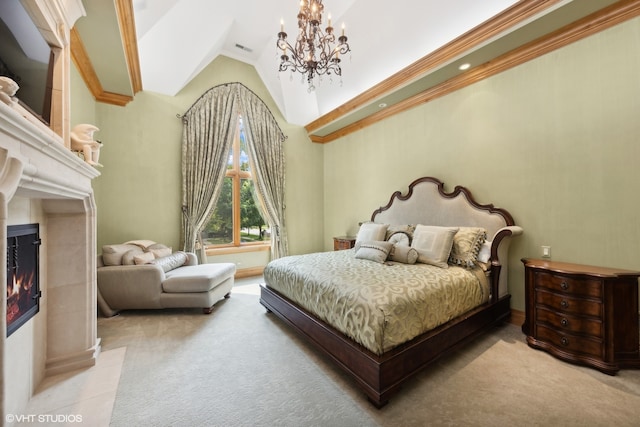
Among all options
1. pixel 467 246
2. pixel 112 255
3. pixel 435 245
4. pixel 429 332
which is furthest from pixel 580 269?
pixel 112 255

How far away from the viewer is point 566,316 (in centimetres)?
206

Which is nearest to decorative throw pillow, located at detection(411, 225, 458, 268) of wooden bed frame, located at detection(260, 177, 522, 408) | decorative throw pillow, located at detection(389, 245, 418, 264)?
decorative throw pillow, located at detection(389, 245, 418, 264)

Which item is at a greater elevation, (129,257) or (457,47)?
(457,47)

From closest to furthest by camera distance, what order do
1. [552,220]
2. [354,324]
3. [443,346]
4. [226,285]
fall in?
[354,324]
[443,346]
[552,220]
[226,285]

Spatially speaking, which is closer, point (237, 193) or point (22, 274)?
point (22, 274)

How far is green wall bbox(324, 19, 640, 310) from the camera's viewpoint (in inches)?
85.5

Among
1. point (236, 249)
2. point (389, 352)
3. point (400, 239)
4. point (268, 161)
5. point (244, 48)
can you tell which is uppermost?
point (244, 48)

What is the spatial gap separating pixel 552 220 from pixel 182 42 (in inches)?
202

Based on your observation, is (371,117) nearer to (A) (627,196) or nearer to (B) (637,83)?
(B) (637,83)

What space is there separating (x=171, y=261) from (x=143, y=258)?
35 cm

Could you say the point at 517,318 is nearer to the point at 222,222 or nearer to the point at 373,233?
the point at 373,233

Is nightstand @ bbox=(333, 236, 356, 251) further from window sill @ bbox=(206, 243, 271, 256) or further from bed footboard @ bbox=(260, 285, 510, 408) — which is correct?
bed footboard @ bbox=(260, 285, 510, 408)

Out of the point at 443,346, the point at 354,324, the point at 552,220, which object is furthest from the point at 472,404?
the point at 552,220

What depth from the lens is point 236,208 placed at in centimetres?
486
